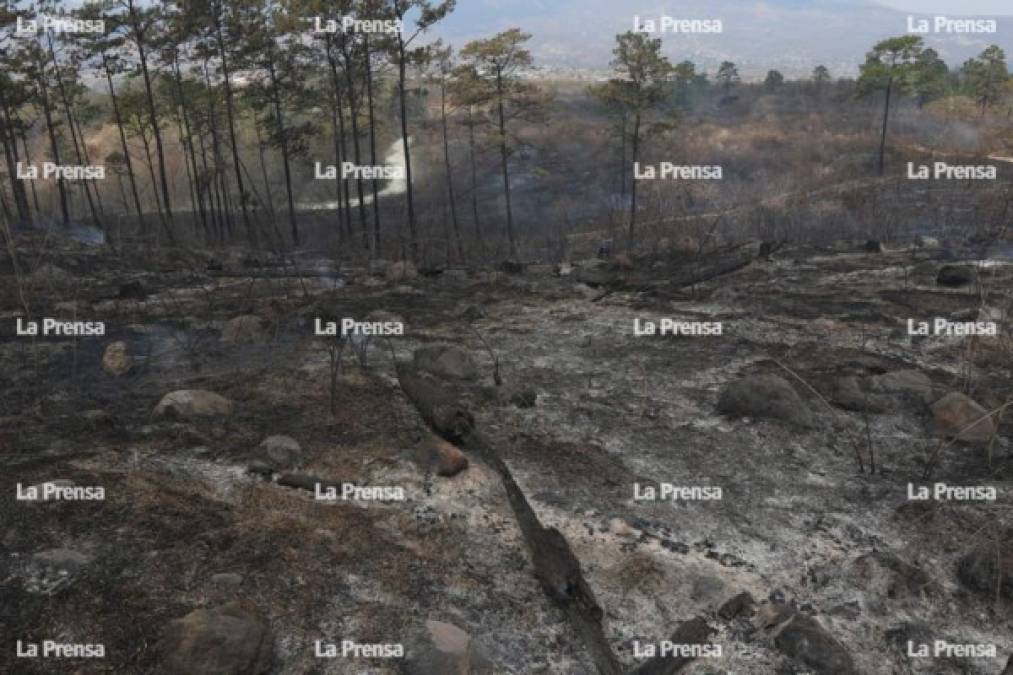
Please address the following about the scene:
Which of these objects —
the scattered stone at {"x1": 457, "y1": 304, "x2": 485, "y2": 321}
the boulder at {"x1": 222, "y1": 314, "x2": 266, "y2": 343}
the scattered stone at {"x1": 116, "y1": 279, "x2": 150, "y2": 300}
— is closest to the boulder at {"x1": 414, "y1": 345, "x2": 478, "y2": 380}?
the boulder at {"x1": 222, "y1": 314, "x2": 266, "y2": 343}

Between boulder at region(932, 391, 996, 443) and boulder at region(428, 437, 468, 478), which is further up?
boulder at region(428, 437, 468, 478)

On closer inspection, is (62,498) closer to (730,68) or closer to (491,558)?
(491,558)

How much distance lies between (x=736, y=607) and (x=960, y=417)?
4422 millimetres

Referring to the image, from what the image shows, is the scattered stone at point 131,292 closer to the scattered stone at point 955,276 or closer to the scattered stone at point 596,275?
the scattered stone at point 596,275

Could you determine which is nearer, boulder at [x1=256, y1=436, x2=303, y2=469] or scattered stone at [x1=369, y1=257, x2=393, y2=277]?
boulder at [x1=256, y1=436, x2=303, y2=469]

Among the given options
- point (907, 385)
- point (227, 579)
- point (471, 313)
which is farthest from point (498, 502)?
point (471, 313)

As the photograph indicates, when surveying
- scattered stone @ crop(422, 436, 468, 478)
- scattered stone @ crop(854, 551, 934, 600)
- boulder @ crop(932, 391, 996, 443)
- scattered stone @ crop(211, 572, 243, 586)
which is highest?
scattered stone @ crop(211, 572, 243, 586)

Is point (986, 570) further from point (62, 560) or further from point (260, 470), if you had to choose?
point (62, 560)

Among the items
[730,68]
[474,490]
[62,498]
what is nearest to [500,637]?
[474,490]

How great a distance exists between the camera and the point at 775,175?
55125 millimetres

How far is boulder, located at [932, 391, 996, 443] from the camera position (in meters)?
6.87

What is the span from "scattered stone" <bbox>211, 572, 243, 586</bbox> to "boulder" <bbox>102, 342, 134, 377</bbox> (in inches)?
214

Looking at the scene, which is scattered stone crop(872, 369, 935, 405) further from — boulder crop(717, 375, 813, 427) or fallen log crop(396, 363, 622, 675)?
fallen log crop(396, 363, 622, 675)

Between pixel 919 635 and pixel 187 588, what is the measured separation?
15.2ft
